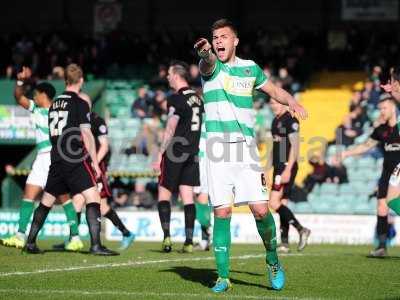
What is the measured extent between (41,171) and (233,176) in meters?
5.00

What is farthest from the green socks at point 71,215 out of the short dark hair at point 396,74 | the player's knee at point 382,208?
the short dark hair at point 396,74

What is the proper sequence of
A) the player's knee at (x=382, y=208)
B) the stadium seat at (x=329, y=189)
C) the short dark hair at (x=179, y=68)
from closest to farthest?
1. the player's knee at (x=382, y=208)
2. the short dark hair at (x=179, y=68)
3. the stadium seat at (x=329, y=189)

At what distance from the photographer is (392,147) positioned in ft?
42.8

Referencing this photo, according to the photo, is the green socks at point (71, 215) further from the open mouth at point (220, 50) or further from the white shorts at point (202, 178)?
the open mouth at point (220, 50)

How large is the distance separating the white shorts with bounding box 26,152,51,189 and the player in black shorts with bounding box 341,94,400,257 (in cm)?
398

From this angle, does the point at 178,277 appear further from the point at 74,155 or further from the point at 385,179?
the point at 385,179

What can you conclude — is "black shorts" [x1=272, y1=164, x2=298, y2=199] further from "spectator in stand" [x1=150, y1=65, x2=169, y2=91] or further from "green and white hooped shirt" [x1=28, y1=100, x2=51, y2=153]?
"spectator in stand" [x1=150, y1=65, x2=169, y2=91]

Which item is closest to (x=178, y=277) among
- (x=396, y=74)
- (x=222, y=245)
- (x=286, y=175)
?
(x=222, y=245)

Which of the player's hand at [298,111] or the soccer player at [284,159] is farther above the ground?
the player's hand at [298,111]

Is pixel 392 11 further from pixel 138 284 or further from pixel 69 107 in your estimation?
pixel 138 284

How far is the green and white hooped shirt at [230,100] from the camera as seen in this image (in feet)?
30.1

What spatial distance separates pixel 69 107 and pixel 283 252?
373 centimetres

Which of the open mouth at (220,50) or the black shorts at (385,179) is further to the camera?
the black shorts at (385,179)

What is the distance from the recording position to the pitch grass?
8.82 m
